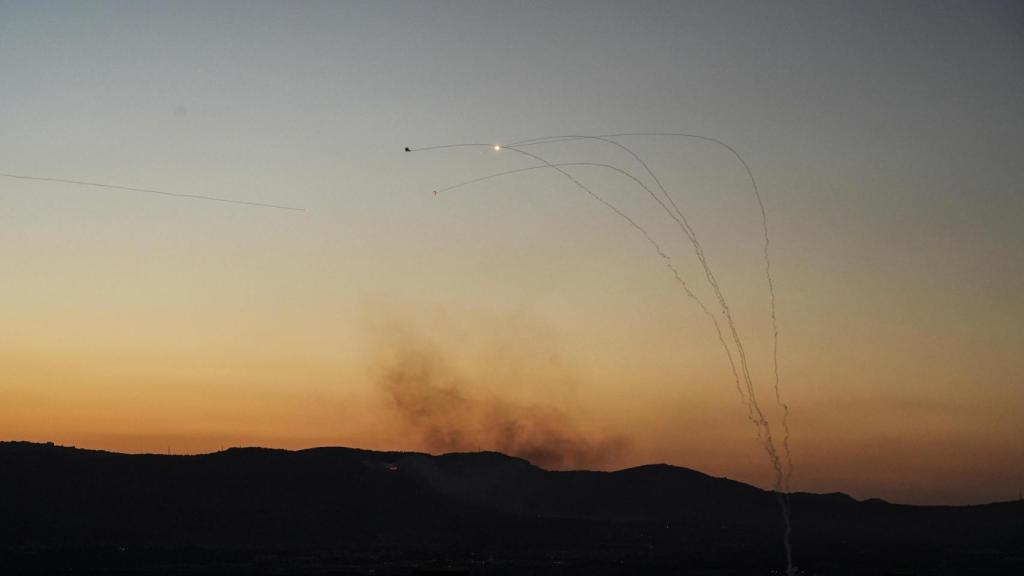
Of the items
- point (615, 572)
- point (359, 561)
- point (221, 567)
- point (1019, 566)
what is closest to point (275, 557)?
point (359, 561)

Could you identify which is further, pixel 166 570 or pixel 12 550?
pixel 12 550

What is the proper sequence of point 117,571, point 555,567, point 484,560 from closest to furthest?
point 117,571 < point 555,567 < point 484,560

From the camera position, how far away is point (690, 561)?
651 ft

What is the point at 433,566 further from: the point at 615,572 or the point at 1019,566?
the point at 1019,566

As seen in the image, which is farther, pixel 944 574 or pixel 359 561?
pixel 359 561

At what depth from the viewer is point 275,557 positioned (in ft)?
643

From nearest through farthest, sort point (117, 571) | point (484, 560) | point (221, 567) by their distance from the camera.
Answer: point (117, 571) < point (221, 567) < point (484, 560)

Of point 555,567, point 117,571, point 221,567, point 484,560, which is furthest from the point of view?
point 484,560

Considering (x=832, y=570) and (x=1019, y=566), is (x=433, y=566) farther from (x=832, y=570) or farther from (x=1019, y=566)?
(x=1019, y=566)

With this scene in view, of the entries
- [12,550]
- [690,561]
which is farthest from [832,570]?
[12,550]

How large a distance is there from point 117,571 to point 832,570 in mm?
98715

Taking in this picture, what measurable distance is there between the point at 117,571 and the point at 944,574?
367 feet

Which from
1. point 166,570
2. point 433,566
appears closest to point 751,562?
point 433,566

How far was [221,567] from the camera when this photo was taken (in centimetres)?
16575
